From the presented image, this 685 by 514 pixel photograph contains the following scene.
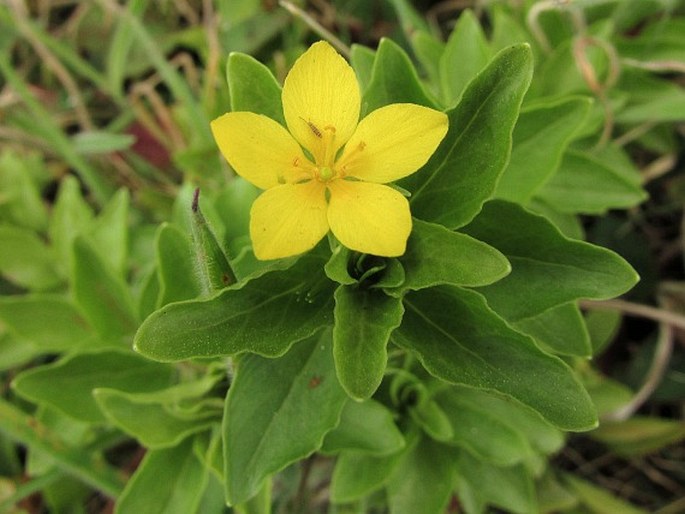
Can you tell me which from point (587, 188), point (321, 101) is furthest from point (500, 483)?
point (321, 101)

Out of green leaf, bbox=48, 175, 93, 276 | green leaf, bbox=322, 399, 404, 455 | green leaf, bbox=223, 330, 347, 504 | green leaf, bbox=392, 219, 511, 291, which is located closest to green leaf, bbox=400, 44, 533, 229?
green leaf, bbox=392, 219, 511, 291

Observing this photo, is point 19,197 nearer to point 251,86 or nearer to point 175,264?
point 175,264

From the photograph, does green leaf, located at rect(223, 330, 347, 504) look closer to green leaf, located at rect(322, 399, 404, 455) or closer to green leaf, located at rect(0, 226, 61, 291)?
green leaf, located at rect(322, 399, 404, 455)

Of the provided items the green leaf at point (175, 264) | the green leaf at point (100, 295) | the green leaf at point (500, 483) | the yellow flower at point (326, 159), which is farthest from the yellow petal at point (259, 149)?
the green leaf at point (500, 483)

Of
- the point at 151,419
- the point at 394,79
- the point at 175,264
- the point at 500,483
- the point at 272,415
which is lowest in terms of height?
the point at 500,483

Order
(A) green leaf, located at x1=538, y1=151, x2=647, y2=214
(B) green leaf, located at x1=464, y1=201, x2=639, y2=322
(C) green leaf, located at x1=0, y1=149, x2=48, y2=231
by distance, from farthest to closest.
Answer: (C) green leaf, located at x1=0, y1=149, x2=48, y2=231 → (A) green leaf, located at x1=538, y1=151, x2=647, y2=214 → (B) green leaf, located at x1=464, y1=201, x2=639, y2=322

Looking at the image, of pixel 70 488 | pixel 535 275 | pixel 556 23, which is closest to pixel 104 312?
pixel 70 488

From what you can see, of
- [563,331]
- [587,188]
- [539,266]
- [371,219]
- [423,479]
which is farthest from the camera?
[587,188]
